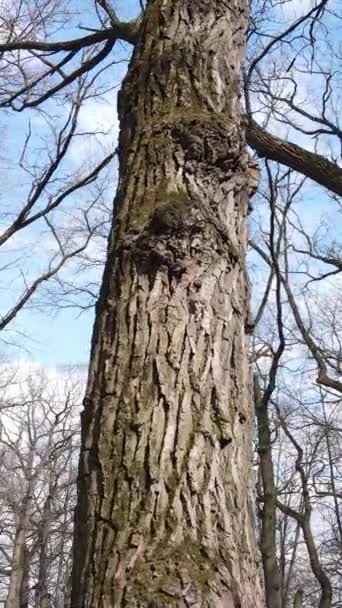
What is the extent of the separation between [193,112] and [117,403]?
1.01 metres

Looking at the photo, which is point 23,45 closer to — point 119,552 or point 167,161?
point 167,161

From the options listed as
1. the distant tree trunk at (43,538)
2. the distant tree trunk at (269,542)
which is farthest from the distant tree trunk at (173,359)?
the distant tree trunk at (43,538)

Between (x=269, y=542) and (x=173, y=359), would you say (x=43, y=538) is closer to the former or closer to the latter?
(x=269, y=542)

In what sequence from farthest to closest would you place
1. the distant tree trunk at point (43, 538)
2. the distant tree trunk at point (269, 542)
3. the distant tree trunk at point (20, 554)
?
1. the distant tree trunk at point (43, 538)
2. the distant tree trunk at point (20, 554)
3. the distant tree trunk at point (269, 542)

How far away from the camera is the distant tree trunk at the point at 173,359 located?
1376mm

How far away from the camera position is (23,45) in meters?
4.62

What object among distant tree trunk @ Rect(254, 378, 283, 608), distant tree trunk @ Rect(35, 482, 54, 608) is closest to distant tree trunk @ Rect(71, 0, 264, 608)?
distant tree trunk @ Rect(254, 378, 283, 608)

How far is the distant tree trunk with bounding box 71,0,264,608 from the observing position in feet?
4.51

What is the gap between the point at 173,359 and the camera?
5.32 ft

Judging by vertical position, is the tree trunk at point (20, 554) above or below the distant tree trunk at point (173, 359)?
above

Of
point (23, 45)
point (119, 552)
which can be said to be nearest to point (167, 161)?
point (119, 552)

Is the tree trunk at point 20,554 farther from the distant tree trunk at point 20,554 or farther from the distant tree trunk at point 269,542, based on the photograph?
Answer: the distant tree trunk at point 269,542

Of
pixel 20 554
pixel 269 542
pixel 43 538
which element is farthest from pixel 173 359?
pixel 20 554

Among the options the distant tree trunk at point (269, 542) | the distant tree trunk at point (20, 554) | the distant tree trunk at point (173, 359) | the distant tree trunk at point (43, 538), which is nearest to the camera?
the distant tree trunk at point (173, 359)
